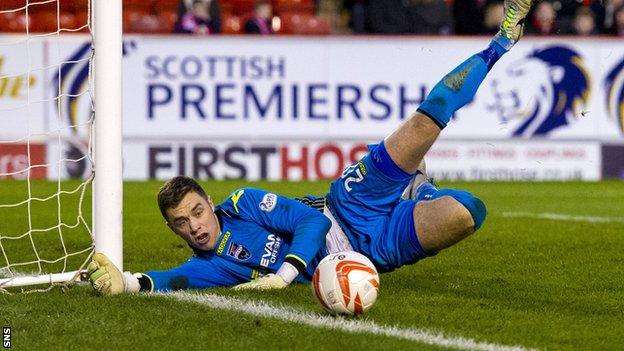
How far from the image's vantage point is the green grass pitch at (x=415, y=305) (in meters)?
Result: 5.10

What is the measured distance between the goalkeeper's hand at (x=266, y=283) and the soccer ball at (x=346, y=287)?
0.51 metres

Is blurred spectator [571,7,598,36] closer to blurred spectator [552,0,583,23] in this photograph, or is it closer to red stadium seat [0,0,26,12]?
blurred spectator [552,0,583,23]

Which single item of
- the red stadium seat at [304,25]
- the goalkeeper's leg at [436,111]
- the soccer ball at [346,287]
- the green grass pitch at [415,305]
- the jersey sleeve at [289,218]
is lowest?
the green grass pitch at [415,305]

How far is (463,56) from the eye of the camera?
52.2ft

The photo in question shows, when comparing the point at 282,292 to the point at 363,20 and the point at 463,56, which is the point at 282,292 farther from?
the point at 363,20

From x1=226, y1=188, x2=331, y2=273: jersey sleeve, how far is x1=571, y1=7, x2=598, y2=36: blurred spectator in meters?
10.6

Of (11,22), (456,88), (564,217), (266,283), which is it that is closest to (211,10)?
(11,22)

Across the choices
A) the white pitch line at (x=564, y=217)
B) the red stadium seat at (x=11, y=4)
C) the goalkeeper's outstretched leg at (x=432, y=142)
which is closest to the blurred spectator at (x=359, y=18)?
the red stadium seat at (x=11, y=4)

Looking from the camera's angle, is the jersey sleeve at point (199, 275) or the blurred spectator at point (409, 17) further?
the blurred spectator at point (409, 17)

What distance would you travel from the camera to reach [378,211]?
6703 mm

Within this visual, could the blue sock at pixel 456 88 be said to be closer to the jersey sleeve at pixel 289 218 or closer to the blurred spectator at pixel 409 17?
the jersey sleeve at pixel 289 218

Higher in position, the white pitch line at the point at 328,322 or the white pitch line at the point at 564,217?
the white pitch line at the point at 328,322

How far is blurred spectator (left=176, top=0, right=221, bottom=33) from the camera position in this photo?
16125mm

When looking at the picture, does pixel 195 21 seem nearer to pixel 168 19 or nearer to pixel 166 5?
pixel 168 19
